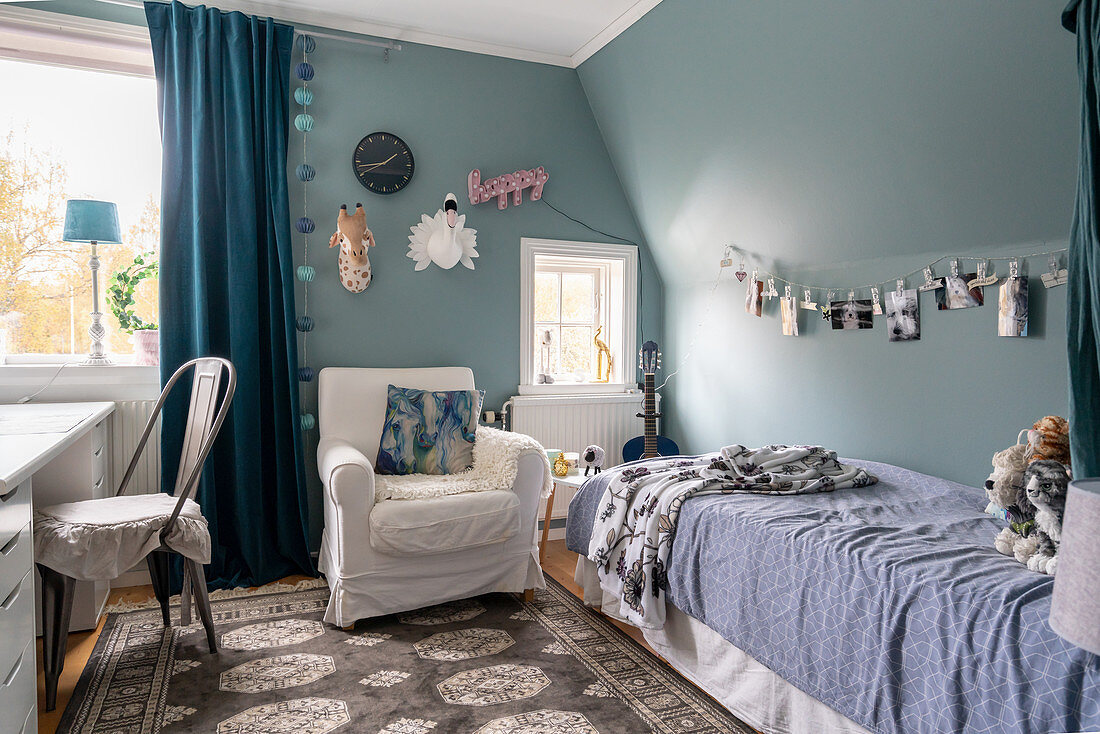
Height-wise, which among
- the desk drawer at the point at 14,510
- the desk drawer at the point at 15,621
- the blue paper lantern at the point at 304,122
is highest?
the blue paper lantern at the point at 304,122

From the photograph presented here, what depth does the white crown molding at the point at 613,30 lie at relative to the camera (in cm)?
317

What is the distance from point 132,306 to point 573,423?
2228 mm

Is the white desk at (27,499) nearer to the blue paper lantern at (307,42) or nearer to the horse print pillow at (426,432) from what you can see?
the horse print pillow at (426,432)

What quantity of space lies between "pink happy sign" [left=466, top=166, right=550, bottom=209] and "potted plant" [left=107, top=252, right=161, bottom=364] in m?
1.54

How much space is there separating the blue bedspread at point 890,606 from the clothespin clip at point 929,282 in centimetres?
70

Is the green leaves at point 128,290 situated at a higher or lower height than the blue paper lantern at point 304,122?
lower

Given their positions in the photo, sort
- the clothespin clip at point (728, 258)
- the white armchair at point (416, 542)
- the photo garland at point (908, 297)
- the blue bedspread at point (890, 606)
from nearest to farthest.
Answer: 1. the blue bedspread at point (890, 606)
2. the photo garland at point (908, 297)
3. the white armchair at point (416, 542)
4. the clothespin clip at point (728, 258)

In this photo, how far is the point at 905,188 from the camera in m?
2.60

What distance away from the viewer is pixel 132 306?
3332 mm

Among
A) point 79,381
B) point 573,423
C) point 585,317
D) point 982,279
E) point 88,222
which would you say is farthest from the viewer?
point 585,317

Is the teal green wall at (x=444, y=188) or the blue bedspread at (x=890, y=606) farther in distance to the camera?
the teal green wall at (x=444, y=188)

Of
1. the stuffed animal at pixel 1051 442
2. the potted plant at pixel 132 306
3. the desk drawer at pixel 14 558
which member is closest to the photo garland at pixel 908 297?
the stuffed animal at pixel 1051 442

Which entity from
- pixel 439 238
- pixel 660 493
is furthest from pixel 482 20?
pixel 660 493

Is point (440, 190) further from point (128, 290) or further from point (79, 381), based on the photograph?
point (79, 381)
